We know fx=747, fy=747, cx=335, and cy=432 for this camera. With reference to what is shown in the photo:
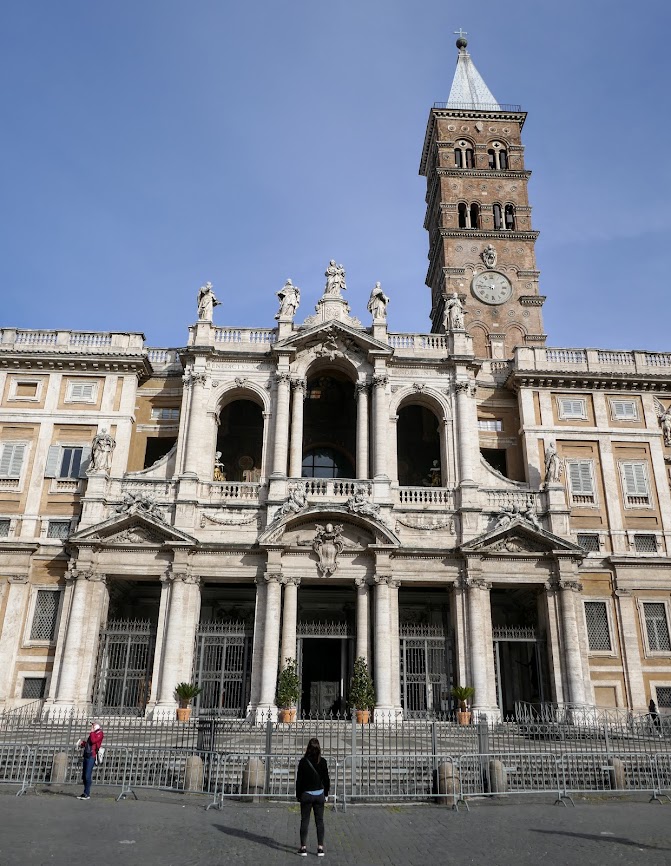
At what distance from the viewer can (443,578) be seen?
28.9 meters

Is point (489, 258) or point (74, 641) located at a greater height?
point (489, 258)

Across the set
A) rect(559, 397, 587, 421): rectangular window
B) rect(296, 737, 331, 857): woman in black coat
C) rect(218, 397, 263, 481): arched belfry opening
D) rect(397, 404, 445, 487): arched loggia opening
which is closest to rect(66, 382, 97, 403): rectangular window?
rect(218, 397, 263, 481): arched belfry opening

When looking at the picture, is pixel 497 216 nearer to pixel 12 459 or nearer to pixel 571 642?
pixel 571 642

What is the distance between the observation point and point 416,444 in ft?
119

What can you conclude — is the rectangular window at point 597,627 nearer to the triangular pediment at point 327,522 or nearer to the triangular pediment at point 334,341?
the triangular pediment at point 327,522

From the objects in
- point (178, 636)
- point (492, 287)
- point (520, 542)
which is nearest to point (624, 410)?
point (520, 542)

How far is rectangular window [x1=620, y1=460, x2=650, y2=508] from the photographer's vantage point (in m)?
32.0

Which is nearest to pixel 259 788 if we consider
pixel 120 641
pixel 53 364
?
pixel 120 641

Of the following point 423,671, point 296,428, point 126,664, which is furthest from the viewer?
point 296,428

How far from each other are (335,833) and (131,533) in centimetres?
1856

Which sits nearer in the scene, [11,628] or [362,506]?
[11,628]

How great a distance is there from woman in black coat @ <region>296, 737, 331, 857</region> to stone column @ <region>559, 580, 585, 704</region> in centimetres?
1864

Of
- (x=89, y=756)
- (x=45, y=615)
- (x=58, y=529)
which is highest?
(x=58, y=529)

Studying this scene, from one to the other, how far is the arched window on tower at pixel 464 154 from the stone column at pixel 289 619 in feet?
109
